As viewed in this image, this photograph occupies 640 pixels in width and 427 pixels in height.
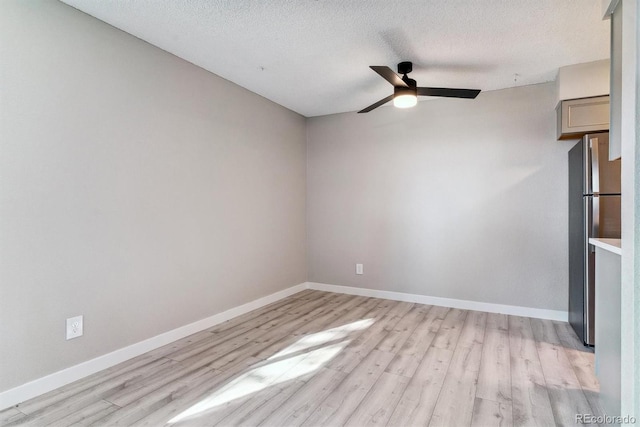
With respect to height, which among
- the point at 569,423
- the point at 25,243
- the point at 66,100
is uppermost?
the point at 66,100

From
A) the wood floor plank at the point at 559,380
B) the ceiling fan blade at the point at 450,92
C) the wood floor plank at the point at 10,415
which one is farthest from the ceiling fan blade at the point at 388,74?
the wood floor plank at the point at 10,415

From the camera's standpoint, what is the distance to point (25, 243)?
193 cm

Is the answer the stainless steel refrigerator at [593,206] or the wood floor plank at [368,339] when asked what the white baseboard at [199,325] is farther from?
the stainless steel refrigerator at [593,206]

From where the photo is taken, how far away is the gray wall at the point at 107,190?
1.92 meters

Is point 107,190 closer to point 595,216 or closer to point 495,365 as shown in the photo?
point 495,365

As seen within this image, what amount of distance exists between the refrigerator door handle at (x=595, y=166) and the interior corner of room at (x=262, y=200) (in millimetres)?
19

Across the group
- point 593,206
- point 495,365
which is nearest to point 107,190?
point 495,365

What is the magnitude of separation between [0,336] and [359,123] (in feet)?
13.2

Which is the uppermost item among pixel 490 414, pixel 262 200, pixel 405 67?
pixel 405 67

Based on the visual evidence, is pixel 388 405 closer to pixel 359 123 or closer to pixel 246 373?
pixel 246 373

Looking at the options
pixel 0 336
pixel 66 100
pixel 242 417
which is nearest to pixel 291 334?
pixel 242 417

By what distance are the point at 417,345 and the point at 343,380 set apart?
0.89 metres

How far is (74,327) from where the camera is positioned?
216cm

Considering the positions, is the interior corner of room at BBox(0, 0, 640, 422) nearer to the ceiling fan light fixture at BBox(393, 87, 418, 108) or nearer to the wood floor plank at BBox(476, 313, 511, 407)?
the wood floor plank at BBox(476, 313, 511, 407)
